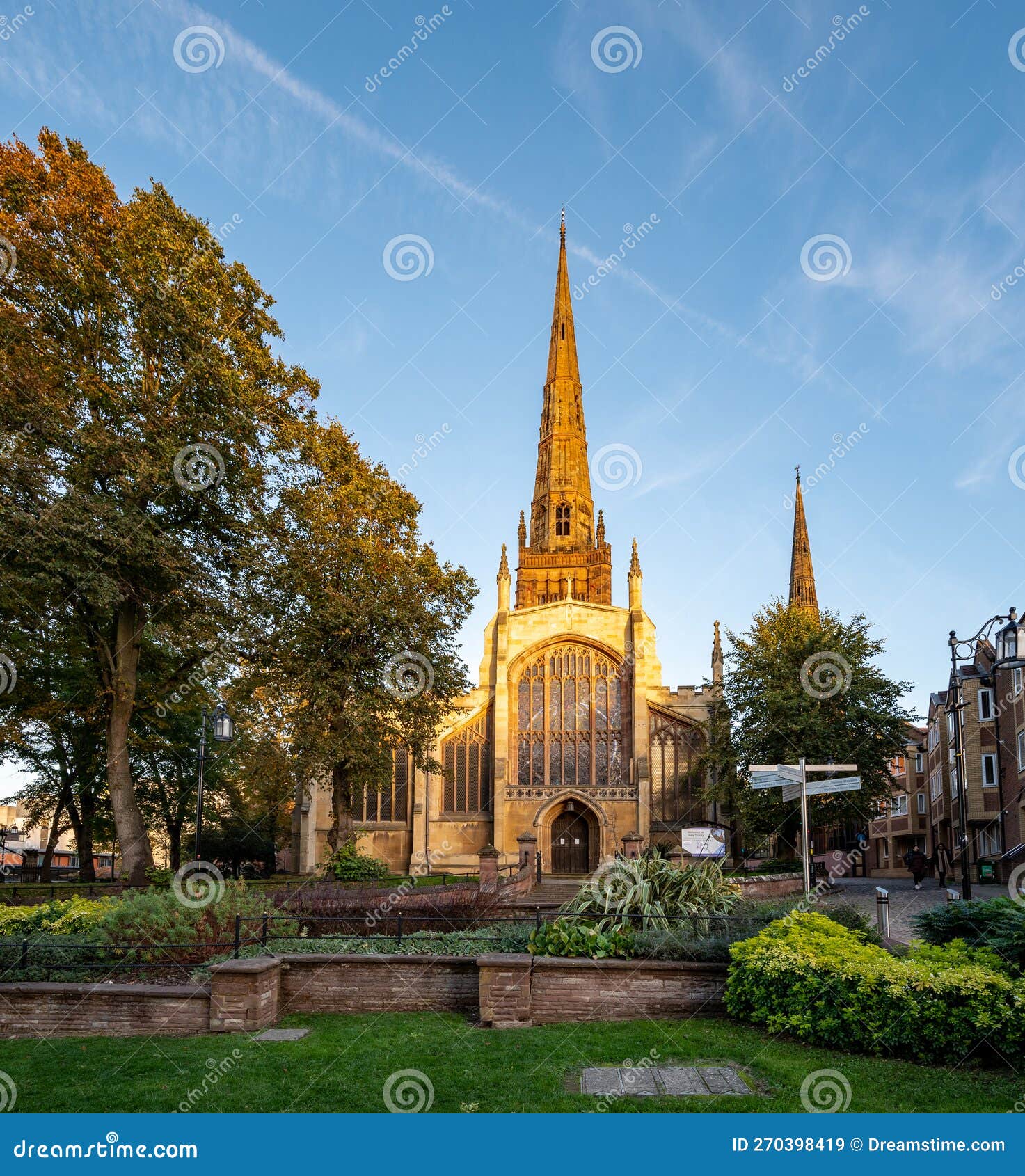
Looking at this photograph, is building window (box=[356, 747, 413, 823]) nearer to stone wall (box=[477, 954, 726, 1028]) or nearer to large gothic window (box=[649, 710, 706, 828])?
large gothic window (box=[649, 710, 706, 828])

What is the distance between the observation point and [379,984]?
11.2m

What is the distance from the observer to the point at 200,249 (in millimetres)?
24766

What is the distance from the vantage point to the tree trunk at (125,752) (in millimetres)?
22172

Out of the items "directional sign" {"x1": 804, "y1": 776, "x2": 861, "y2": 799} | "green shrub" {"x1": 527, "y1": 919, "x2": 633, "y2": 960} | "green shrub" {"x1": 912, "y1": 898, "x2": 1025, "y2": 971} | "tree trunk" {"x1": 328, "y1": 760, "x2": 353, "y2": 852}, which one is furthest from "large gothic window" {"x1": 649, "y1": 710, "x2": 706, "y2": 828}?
"green shrub" {"x1": 912, "y1": 898, "x2": 1025, "y2": 971}

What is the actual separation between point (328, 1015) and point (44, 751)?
3010cm

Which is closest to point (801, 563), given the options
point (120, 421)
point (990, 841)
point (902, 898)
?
point (990, 841)

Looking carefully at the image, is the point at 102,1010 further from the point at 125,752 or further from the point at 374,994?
the point at 125,752

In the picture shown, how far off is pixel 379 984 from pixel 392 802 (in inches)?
1324

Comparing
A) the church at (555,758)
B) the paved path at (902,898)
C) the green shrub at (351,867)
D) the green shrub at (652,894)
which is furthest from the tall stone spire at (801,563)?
the green shrub at (652,894)

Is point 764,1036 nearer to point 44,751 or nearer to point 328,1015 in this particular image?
point 328,1015

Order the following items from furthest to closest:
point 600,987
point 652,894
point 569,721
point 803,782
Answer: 1. point 569,721
2. point 803,782
3. point 652,894
4. point 600,987

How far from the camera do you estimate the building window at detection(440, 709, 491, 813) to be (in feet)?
144

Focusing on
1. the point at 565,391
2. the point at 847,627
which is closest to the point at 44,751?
the point at 847,627

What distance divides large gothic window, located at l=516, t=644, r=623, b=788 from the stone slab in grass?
3574cm
